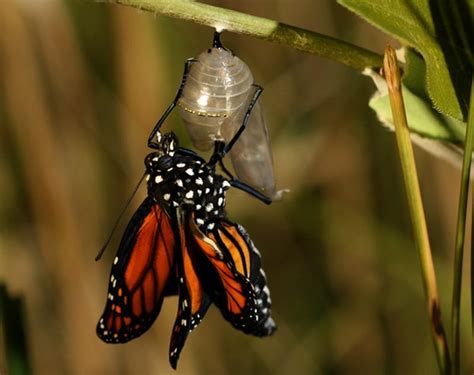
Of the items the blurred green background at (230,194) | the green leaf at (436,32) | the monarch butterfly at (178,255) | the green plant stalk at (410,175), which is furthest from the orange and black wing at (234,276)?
the blurred green background at (230,194)

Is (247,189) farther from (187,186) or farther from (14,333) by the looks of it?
(14,333)

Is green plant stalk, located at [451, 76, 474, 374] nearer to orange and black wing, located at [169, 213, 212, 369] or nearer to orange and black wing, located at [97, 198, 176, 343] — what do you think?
orange and black wing, located at [169, 213, 212, 369]

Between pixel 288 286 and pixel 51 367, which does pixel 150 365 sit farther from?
pixel 288 286

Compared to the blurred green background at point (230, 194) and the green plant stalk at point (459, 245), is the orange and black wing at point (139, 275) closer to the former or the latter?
the green plant stalk at point (459, 245)

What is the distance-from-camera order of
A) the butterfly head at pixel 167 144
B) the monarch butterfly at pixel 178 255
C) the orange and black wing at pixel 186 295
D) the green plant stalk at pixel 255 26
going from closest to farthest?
the green plant stalk at pixel 255 26 → the orange and black wing at pixel 186 295 → the monarch butterfly at pixel 178 255 → the butterfly head at pixel 167 144

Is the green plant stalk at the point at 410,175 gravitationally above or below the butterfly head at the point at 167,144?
above

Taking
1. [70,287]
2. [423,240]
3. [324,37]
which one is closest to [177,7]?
[324,37]

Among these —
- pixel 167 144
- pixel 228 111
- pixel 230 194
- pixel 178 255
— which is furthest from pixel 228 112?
pixel 230 194
